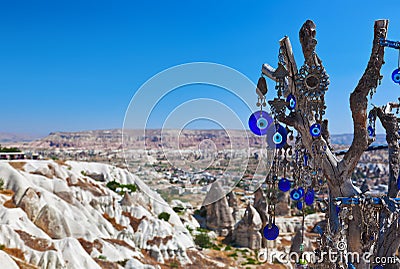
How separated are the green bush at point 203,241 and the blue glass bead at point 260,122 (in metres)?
19.8

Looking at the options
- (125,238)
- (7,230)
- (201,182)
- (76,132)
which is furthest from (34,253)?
(76,132)

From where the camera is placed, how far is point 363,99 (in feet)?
11.3

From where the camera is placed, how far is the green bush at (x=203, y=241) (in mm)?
22250

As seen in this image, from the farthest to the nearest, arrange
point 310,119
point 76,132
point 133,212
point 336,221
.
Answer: point 76,132 → point 133,212 → point 310,119 → point 336,221

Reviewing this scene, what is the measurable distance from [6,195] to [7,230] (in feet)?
22.8

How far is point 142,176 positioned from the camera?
39938 mm

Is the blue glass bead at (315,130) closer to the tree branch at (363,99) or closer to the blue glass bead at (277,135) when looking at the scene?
the blue glass bead at (277,135)

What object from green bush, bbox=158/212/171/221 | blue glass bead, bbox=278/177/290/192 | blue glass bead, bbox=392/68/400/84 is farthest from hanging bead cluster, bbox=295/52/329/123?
green bush, bbox=158/212/171/221

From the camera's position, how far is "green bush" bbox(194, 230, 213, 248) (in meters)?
22.2

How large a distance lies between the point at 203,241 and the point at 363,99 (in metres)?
20.1

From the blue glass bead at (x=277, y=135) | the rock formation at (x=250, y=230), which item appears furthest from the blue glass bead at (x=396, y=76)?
the rock formation at (x=250, y=230)

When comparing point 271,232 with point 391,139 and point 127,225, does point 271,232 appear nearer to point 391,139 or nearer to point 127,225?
point 391,139

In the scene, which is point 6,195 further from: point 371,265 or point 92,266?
point 371,265

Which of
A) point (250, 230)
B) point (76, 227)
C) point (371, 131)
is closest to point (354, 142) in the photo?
point (371, 131)
